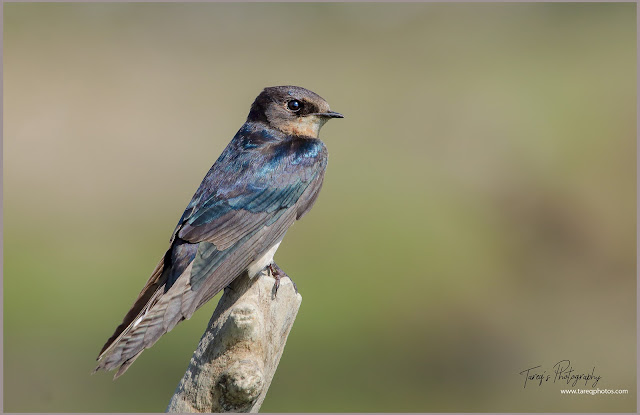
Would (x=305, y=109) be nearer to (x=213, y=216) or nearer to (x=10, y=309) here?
(x=213, y=216)

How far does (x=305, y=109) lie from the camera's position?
5.35 m

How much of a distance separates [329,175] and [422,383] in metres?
3.39

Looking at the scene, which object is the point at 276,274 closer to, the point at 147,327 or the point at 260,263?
the point at 260,263

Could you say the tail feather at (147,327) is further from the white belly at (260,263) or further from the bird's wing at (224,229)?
the white belly at (260,263)

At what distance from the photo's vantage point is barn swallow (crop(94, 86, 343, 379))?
3.97 m

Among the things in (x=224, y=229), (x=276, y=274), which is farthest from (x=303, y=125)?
(x=276, y=274)


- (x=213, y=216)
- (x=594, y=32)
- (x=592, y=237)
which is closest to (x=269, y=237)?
(x=213, y=216)

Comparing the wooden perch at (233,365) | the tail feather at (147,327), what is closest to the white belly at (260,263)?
the tail feather at (147,327)

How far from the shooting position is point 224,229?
4527 millimetres

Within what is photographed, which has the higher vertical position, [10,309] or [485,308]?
[10,309]

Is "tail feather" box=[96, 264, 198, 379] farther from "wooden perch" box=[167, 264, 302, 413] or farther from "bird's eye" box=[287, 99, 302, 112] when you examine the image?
"bird's eye" box=[287, 99, 302, 112]

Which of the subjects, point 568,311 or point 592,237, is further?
point 592,237

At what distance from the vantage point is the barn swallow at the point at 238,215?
3.97 meters

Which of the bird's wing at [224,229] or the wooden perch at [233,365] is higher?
the bird's wing at [224,229]
